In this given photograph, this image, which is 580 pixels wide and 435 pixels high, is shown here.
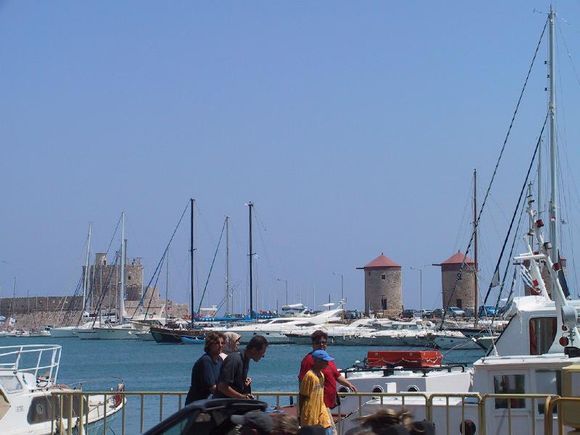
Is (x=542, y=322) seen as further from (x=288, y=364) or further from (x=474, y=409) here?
(x=288, y=364)

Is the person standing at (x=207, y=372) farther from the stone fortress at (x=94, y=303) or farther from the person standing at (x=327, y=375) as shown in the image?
the stone fortress at (x=94, y=303)

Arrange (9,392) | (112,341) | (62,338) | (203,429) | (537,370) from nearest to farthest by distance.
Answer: (203,429) < (537,370) < (9,392) < (112,341) < (62,338)

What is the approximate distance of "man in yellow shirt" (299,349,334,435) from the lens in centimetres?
1025

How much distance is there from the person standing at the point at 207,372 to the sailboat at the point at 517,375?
69.1 inches

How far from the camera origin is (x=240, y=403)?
802 centimetres

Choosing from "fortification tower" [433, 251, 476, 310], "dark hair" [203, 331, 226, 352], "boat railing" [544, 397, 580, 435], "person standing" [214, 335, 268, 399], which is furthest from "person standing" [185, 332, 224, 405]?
"fortification tower" [433, 251, 476, 310]

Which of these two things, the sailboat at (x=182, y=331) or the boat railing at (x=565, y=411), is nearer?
the boat railing at (x=565, y=411)

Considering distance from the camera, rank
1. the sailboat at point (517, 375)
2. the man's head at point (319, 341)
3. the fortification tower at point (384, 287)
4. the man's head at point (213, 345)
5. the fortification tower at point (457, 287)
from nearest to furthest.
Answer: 1. the man's head at point (213, 345)
2. the man's head at point (319, 341)
3. the sailboat at point (517, 375)
4. the fortification tower at point (457, 287)
5. the fortification tower at point (384, 287)

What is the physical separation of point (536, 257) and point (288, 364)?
2005 inches

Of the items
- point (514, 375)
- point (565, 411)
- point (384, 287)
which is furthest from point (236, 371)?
point (384, 287)

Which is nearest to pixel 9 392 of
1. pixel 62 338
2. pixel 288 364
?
pixel 288 364

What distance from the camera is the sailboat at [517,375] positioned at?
1202 centimetres

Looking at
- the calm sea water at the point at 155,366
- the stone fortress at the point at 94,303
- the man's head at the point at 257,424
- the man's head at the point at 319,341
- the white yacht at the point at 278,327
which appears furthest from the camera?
the stone fortress at the point at 94,303

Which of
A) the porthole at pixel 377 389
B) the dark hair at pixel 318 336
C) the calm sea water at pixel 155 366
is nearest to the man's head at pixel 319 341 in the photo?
the dark hair at pixel 318 336
